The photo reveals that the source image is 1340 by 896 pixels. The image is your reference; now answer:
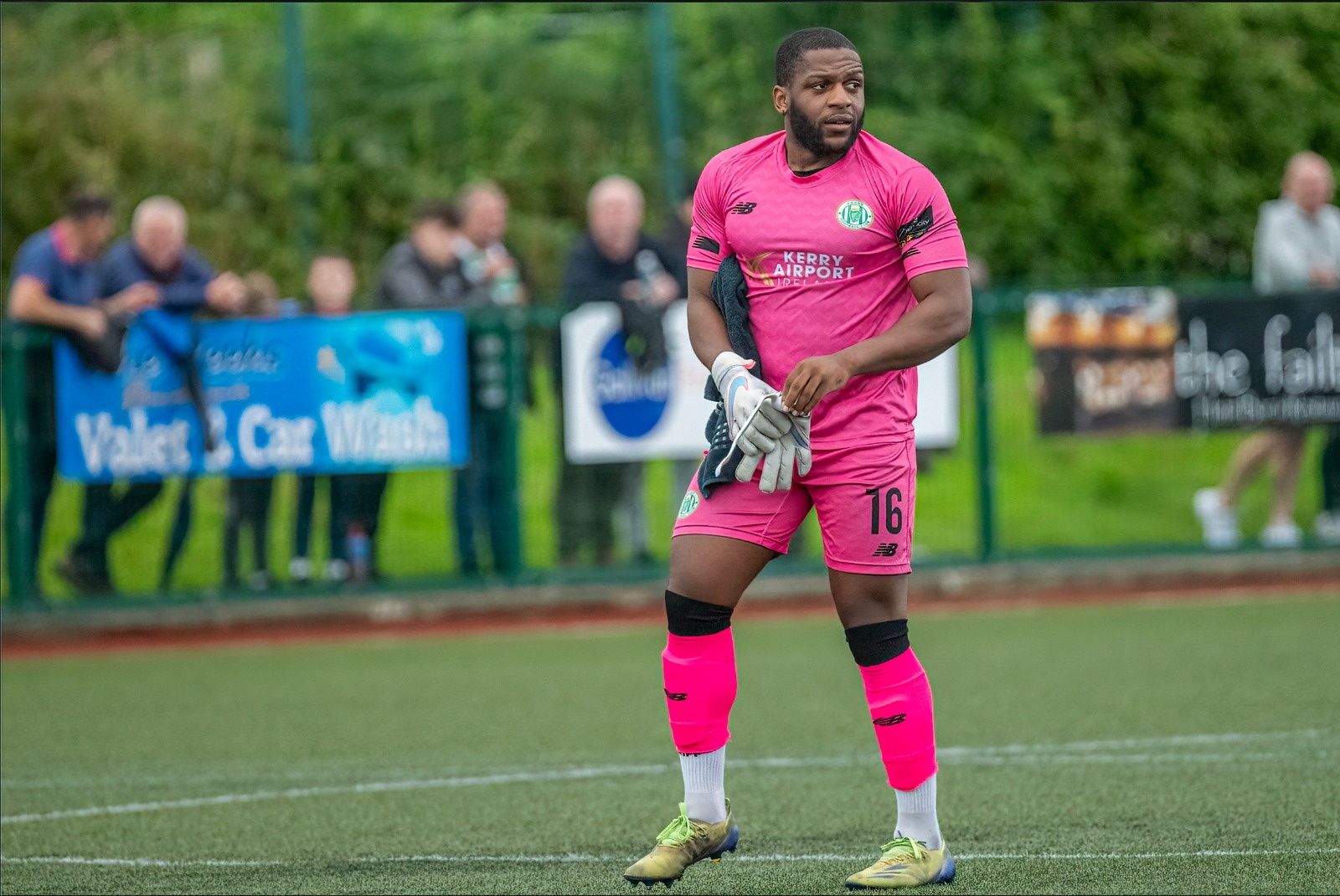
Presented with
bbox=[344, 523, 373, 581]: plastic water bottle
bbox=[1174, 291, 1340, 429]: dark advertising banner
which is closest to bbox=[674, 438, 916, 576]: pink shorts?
bbox=[344, 523, 373, 581]: plastic water bottle

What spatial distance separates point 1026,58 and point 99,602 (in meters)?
15.0

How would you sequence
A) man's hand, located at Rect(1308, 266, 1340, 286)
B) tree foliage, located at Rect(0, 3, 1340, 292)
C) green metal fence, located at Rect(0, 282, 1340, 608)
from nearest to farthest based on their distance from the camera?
green metal fence, located at Rect(0, 282, 1340, 608) → man's hand, located at Rect(1308, 266, 1340, 286) → tree foliage, located at Rect(0, 3, 1340, 292)

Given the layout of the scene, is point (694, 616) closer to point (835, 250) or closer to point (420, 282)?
point (835, 250)

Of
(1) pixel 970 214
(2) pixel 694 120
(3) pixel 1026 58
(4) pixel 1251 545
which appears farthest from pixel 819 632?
(3) pixel 1026 58

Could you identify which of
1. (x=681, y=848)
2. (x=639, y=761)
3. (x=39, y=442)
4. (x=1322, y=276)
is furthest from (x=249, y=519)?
(x=681, y=848)

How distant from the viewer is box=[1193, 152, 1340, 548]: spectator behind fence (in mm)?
12586

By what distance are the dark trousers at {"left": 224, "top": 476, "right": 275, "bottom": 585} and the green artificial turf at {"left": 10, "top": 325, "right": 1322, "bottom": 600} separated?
0.16ft

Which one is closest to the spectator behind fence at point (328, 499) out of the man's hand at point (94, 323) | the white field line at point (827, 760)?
the man's hand at point (94, 323)

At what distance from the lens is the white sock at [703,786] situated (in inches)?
206

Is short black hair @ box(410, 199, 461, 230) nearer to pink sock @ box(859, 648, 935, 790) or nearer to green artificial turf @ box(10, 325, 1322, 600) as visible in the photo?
green artificial turf @ box(10, 325, 1322, 600)

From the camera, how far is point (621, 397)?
1205 centimetres

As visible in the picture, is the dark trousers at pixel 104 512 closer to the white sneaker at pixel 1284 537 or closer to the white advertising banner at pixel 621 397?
the white advertising banner at pixel 621 397

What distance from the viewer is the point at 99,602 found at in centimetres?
1198

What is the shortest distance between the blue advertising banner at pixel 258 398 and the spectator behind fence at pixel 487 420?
0.90 feet
